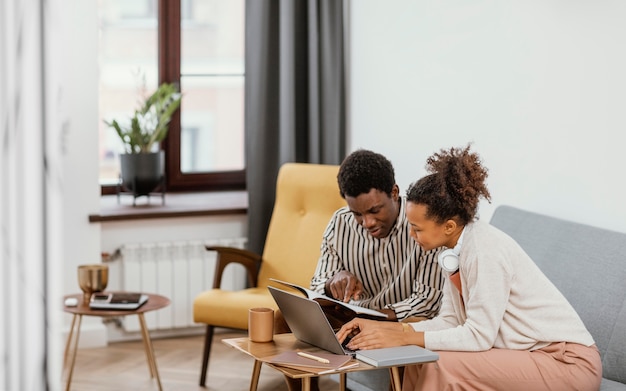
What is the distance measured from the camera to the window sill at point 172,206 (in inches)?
180

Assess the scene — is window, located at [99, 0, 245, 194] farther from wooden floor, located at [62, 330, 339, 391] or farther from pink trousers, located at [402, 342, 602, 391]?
pink trousers, located at [402, 342, 602, 391]

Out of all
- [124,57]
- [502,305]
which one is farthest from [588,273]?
[124,57]

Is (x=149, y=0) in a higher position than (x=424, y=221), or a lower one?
higher

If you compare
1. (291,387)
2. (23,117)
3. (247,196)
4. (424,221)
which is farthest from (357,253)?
(23,117)

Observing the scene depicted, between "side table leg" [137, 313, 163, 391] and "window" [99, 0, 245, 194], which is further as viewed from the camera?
"window" [99, 0, 245, 194]

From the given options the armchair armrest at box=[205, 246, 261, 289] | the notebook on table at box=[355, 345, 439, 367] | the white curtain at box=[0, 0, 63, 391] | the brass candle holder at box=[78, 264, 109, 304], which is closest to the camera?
the white curtain at box=[0, 0, 63, 391]

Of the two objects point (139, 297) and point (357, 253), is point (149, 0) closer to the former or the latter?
point (139, 297)

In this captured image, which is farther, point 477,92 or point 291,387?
point 477,92

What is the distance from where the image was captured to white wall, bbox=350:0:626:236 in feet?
10.5

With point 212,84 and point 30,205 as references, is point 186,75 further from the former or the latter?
point 30,205

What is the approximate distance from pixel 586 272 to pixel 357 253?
764mm

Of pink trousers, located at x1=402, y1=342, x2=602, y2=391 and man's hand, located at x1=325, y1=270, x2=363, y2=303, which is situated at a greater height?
man's hand, located at x1=325, y1=270, x2=363, y2=303

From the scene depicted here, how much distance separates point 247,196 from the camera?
485cm

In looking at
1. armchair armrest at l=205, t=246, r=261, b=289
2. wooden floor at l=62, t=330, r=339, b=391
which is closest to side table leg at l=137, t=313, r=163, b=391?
wooden floor at l=62, t=330, r=339, b=391
